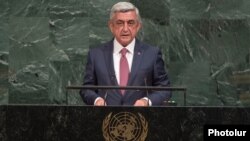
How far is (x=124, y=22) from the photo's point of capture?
5.34 meters

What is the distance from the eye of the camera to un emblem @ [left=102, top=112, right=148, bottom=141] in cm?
446

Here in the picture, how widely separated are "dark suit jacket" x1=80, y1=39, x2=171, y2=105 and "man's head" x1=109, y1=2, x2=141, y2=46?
0.11 meters

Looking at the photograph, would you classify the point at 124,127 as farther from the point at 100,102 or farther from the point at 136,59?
the point at 136,59

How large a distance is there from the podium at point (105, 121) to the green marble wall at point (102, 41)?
3541mm

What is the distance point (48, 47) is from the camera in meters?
8.07

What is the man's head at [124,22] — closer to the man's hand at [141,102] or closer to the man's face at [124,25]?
the man's face at [124,25]

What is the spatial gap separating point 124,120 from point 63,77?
365 centimetres

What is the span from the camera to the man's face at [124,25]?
5.34 meters

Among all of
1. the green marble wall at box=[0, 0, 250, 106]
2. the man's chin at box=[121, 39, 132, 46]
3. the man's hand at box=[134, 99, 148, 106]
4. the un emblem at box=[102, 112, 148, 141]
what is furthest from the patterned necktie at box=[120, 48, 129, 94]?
the green marble wall at box=[0, 0, 250, 106]

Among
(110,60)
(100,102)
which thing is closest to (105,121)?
(100,102)

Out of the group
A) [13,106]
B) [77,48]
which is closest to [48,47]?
[77,48]

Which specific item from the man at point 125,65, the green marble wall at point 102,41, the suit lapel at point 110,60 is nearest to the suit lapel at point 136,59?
the man at point 125,65

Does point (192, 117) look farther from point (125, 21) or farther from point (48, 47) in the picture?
point (48, 47)

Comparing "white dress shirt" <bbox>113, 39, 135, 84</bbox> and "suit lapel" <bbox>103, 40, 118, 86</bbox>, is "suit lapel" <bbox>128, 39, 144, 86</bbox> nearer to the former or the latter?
"white dress shirt" <bbox>113, 39, 135, 84</bbox>
